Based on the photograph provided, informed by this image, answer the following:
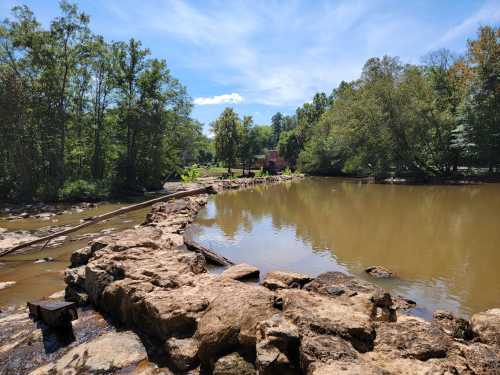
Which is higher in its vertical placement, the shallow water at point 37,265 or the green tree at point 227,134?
the green tree at point 227,134

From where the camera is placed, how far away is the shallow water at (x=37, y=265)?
752 cm

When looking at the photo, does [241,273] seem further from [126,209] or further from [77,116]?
[77,116]

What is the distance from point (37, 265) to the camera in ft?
31.2

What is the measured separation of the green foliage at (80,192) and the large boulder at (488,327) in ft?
78.9

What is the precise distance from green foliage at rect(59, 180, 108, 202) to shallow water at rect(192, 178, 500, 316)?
394 inches

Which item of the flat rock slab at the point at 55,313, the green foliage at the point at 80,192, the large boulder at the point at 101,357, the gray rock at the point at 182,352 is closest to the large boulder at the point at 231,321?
the gray rock at the point at 182,352

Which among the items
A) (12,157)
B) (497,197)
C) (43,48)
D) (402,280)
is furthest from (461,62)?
(12,157)

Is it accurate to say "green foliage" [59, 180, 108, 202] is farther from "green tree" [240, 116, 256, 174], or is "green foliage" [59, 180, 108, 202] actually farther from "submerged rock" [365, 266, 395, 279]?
"green tree" [240, 116, 256, 174]

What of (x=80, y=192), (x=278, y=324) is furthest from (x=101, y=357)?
(x=80, y=192)

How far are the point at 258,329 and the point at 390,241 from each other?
A: 8.38 m

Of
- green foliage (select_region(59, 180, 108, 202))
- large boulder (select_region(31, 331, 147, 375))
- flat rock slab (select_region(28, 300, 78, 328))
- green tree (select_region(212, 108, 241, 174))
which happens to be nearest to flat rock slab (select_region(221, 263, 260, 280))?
large boulder (select_region(31, 331, 147, 375))

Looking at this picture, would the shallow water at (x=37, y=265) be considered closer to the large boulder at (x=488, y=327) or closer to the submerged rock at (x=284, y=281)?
the submerged rock at (x=284, y=281)

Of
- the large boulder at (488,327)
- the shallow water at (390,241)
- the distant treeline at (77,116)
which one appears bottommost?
the shallow water at (390,241)

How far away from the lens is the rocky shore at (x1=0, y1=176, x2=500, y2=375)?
348 cm
